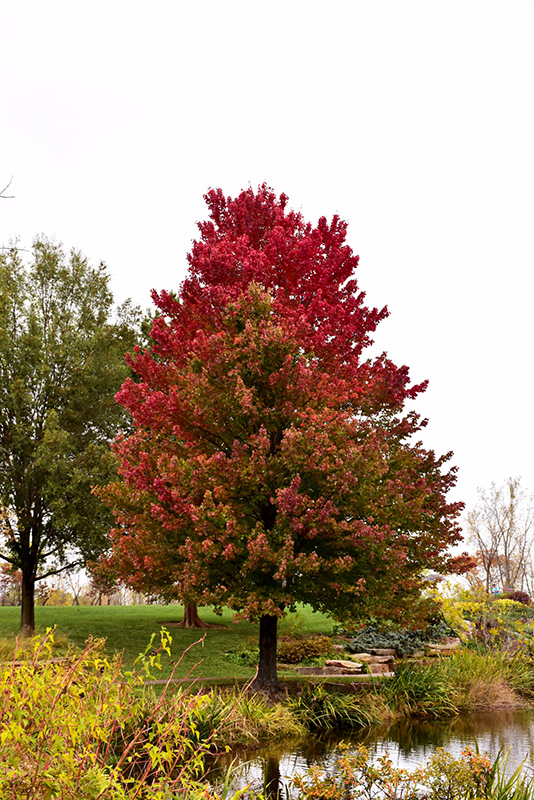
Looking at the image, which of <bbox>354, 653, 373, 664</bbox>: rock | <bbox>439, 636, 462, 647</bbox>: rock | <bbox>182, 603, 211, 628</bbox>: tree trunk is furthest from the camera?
<bbox>182, 603, 211, 628</bbox>: tree trunk

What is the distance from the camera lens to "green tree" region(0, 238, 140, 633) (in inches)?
784

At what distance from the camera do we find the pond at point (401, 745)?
26.9ft

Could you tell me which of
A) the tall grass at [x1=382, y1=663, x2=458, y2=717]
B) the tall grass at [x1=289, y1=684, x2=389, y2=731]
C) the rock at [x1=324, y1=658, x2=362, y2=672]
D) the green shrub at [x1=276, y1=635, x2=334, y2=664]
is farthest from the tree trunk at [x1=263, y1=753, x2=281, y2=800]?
the green shrub at [x1=276, y1=635, x2=334, y2=664]

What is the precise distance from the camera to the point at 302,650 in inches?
746

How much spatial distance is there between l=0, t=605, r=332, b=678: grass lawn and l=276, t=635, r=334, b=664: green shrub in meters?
1.37

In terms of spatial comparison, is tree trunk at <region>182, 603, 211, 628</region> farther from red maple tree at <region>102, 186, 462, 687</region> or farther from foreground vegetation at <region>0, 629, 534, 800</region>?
red maple tree at <region>102, 186, 462, 687</region>

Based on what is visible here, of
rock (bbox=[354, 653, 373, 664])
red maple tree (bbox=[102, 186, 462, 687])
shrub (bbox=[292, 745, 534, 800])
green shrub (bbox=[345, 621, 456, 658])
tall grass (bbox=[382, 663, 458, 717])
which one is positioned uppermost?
red maple tree (bbox=[102, 186, 462, 687])

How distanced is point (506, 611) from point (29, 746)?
1682cm

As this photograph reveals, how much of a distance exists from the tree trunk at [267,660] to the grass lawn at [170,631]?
218 centimetres

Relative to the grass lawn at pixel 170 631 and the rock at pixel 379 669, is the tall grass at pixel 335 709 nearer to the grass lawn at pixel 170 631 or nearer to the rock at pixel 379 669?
the grass lawn at pixel 170 631

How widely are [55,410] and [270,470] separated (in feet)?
38.5

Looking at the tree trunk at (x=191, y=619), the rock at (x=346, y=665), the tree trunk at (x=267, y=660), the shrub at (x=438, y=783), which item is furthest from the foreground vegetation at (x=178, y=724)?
the tree trunk at (x=191, y=619)

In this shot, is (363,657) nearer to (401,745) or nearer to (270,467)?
(401,745)

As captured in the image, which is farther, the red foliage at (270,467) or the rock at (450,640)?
the rock at (450,640)
